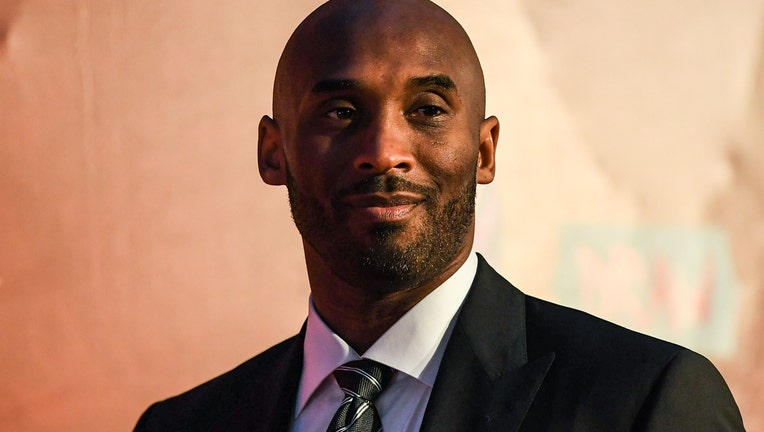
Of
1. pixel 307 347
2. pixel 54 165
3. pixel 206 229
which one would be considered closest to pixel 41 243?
pixel 54 165

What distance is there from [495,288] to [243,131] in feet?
3.21

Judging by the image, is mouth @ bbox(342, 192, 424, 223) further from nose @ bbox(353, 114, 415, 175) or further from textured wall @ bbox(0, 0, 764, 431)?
textured wall @ bbox(0, 0, 764, 431)

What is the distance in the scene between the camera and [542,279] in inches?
96.1

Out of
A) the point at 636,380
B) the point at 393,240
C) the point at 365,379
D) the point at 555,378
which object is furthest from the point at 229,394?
the point at 636,380

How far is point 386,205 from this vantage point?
66.6 inches

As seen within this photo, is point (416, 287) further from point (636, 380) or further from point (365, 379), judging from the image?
point (636, 380)

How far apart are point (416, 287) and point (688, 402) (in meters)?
0.45

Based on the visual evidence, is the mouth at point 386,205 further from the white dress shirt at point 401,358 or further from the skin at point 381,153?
the white dress shirt at point 401,358

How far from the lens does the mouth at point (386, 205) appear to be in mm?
1687

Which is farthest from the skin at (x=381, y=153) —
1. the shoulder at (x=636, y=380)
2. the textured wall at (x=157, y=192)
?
the textured wall at (x=157, y=192)

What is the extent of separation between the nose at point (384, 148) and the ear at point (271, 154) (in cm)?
28

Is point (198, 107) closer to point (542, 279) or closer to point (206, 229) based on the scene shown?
point (206, 229)

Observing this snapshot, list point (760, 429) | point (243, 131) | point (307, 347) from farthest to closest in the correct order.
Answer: point (243, 131) → point (760, 429) → point (307, 347)

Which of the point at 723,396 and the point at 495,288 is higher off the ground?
the point at 495,288
